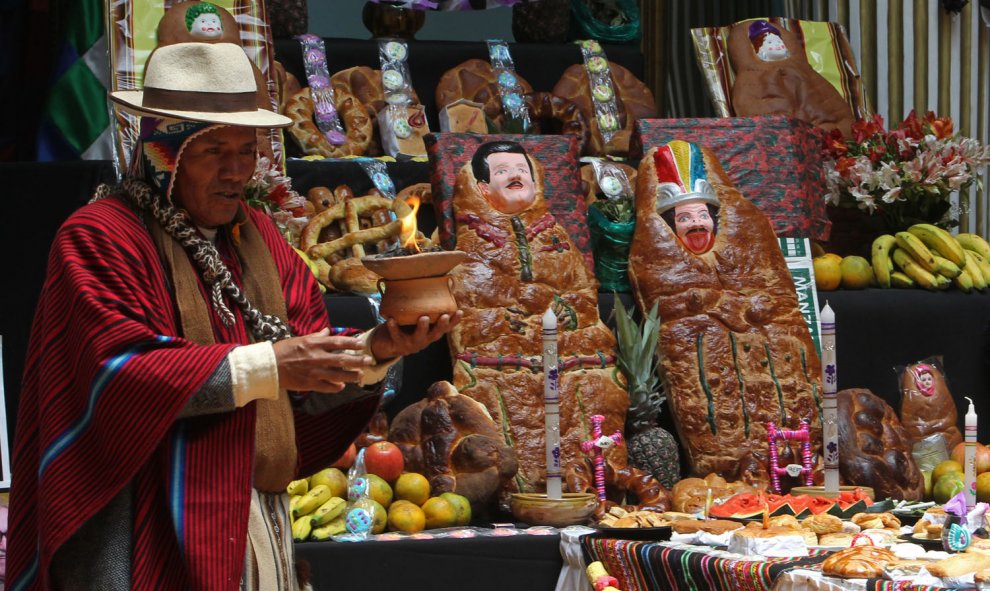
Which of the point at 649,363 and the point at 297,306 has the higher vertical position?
the point at 297,306

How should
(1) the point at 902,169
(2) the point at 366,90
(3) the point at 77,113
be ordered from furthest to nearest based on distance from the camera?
(2) the point at 366,90, (1) the point at 902,169, (3) the point at 77,113

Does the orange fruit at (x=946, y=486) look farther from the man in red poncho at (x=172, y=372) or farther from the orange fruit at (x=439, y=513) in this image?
the man in red poncho at (x=172, y=372)

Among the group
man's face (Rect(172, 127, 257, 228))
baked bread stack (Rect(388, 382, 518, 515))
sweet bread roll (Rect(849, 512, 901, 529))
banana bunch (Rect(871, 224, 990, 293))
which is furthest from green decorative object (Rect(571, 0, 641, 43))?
man's face (Rect(172, 127, 257, 228))

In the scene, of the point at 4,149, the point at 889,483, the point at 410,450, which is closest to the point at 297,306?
the point at 410,450

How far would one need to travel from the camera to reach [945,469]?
541cm

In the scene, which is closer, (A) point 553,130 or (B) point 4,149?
(B) point 4,149

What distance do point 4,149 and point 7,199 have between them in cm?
132

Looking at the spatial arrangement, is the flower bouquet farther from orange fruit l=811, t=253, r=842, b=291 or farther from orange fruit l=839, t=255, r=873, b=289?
orange fruit l=811, t=253, r=842, b=291

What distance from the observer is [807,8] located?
8.05m

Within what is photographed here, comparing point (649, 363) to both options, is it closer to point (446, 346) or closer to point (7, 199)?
point (446, 346)

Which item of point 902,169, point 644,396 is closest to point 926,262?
point 902,169

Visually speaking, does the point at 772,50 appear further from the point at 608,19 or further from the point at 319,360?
the point at 319,360

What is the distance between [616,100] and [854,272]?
1559mm

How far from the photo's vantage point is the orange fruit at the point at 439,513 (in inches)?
188
